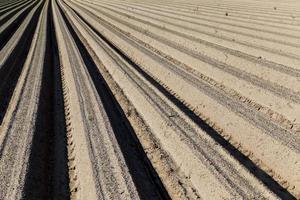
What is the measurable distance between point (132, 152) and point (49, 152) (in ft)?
4.27

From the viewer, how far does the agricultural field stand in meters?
4.83

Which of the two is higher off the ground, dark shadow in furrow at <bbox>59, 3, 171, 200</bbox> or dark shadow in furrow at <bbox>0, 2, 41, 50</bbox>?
dark shadow in furrow at <bbox>59, 3, 171, 200</bbox>

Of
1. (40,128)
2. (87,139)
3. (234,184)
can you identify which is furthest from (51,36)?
(234,184)

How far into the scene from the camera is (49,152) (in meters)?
5.78

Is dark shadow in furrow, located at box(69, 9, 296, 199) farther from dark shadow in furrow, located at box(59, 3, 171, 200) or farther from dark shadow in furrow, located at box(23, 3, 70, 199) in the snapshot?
dark shadow in furrow, located at box(23, 3, 70, 199)

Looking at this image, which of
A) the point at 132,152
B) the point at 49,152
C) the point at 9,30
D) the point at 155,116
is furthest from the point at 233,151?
the point at 9,30

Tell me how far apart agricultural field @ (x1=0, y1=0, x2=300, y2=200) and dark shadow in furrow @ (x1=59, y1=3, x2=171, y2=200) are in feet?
0.05

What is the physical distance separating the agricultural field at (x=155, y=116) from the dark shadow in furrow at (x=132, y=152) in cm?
2

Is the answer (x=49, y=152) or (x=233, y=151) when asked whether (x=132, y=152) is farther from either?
(x=233, y=151)

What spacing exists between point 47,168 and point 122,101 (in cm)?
264

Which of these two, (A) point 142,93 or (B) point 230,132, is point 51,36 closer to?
(A) point 142,93

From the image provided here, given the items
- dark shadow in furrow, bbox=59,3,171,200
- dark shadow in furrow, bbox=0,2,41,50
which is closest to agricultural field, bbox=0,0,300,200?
dark shadow in furrow, bbox=59,3,171,200

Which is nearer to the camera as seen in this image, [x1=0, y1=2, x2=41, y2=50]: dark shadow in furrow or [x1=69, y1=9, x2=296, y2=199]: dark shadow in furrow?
[x1=69, y1=9, x2=296, y2=199]: dark shadow in furrow

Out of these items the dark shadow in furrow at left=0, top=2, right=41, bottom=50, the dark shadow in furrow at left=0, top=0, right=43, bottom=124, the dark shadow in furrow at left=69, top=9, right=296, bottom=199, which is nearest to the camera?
the dark shadow in furrow at left=69, top=9, right=296, bottom=199
